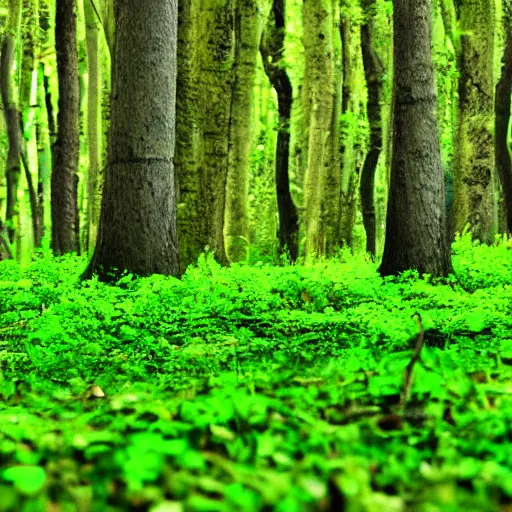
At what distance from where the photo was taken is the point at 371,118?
64.8 ft

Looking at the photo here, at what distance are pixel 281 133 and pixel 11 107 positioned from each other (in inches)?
309

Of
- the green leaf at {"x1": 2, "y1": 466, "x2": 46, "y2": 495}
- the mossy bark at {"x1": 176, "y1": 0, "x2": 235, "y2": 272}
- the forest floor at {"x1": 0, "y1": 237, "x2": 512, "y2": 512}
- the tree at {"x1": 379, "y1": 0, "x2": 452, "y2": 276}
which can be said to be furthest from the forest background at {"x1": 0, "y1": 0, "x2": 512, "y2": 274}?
the green leaf at {"x1": 2, "y1": 466, "x2": 46, "y2": 495}

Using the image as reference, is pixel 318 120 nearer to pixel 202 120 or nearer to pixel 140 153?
pixel 202 120

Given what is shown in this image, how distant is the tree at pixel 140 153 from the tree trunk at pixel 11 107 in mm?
11166

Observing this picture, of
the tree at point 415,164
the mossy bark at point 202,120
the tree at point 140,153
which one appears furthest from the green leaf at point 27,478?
the mossy bark at point 202,120

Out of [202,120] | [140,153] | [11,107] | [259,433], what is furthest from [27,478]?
[11,107]

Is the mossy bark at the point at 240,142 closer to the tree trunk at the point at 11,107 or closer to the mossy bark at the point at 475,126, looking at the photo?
the mossy bark at the point at 475,126

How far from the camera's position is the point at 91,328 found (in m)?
7.79

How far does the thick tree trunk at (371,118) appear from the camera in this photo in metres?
19.8

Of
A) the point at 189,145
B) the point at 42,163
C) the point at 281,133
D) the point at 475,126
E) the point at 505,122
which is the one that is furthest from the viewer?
the point at 42,163

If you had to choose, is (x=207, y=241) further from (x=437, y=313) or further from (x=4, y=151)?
(x=4, y=151)

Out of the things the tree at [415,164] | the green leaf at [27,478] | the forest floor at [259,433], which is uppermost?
the tree at [415,164]

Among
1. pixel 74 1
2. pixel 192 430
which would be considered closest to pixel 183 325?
pixel 192 430

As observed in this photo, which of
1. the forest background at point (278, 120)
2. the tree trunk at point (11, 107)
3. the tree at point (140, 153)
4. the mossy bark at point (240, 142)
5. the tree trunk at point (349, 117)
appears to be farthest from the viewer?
the tree trunk at point (11, 107)
